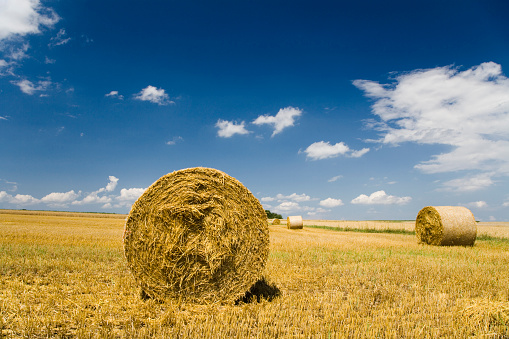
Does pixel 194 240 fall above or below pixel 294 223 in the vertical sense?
above

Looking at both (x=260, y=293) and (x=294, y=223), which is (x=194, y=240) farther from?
(x=294, y=223)

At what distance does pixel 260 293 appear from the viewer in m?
5.49

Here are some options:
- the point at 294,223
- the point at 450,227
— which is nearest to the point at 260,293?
the point at 450,227

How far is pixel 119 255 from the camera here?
9.01 meters

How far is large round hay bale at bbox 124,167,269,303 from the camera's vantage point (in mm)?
5148

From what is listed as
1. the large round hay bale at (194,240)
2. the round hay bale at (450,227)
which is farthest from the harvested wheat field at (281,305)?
the round hay bale at (450,227)

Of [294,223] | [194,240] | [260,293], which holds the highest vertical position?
[194,240]

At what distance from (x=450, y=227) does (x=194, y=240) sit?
493 inches

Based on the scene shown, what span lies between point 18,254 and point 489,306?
9766mm

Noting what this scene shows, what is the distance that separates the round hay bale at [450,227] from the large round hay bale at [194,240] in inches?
449

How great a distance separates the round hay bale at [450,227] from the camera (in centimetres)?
1384

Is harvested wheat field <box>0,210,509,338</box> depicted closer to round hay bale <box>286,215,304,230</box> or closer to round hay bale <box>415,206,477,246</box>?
round hay bale <box>415,206,477,246</box>

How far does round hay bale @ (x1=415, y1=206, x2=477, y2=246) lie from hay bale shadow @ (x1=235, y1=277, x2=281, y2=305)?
10750 mm

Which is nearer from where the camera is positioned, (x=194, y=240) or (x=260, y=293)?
(x=194, y=240)
